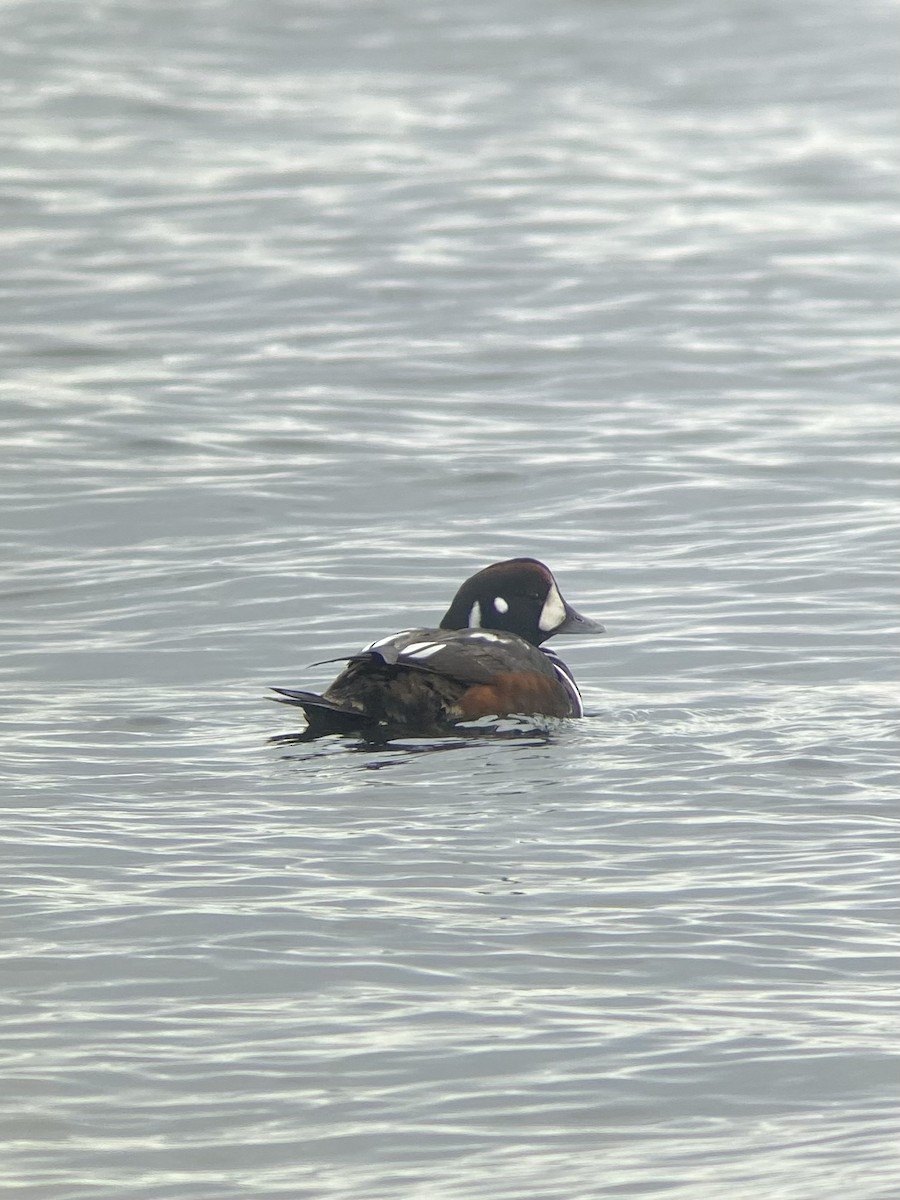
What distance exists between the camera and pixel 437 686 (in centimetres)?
854

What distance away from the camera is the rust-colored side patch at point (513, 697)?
8625 millimetres

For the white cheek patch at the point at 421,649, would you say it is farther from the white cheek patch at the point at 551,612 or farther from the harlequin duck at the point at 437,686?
the white cheek patch at the point at 551,612

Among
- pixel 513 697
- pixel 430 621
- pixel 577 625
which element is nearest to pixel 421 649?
pixel 513 697

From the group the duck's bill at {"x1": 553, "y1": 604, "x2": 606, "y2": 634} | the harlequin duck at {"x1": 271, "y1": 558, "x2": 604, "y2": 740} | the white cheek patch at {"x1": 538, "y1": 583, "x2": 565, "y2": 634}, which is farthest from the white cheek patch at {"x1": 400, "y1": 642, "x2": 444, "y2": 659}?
the duck's bill at {"x1": 553, "y1": 604, "x2": 606, "y2": 634}

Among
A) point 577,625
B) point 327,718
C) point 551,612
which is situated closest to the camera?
point 327,718

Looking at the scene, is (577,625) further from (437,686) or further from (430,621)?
(437,686)

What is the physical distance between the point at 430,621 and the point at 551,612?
1.17 meters

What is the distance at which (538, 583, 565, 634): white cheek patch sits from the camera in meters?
9.63

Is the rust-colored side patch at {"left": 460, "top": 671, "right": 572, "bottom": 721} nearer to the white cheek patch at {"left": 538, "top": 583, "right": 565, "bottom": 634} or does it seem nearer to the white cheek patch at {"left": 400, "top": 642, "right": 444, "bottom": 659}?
the white cheek patch at {"left": 400, "top": 642, "right": 444, "bottom": 659}

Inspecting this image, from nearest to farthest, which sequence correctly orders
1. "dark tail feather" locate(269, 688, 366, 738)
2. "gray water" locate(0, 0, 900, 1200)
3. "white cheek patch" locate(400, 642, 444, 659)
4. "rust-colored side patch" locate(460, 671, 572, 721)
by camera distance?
"gray water" locate(0, 0, 900, 1200) < "dark tail feather" locate(269, 688, 366, 738) < "white cheek patch" locate(400, 642, 444, 659) < "rust-colored side patch" locate(460, 671, 572, 721)

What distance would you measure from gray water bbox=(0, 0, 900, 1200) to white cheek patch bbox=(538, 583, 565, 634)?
1.51 feet

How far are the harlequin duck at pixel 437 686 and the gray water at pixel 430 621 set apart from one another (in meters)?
0.21

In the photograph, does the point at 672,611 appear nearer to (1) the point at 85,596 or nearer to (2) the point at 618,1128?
(1) the point at 85,596

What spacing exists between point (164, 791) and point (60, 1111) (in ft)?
8.31
